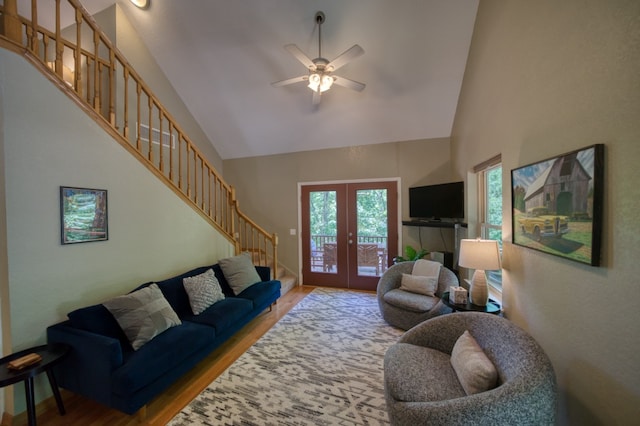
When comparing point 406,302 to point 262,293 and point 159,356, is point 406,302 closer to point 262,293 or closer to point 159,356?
point 262,293

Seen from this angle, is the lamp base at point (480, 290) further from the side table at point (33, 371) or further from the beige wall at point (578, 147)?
the side table at point (33, 371)

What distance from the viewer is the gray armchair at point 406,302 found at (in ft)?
9.93

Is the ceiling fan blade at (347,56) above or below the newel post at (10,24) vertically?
above

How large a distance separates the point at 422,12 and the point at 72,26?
547cm

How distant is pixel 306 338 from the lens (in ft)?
10.1

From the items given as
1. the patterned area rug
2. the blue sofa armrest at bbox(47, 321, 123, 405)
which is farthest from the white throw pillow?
the blue sofa armrest at bbox(47, 321, 123, 405)

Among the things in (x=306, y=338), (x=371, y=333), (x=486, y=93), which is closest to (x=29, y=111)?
(x=306, y=338)

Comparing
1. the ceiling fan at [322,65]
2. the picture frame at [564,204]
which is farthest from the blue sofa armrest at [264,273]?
the picture frame at [564,204]

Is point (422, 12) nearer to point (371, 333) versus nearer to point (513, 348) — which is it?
point (513, 348)

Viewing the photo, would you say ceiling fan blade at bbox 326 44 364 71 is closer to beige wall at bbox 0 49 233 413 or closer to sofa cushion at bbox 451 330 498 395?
beige wall at bbox 0 49 233 413

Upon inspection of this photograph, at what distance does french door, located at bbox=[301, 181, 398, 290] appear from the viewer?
473 cm

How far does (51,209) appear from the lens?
208cm

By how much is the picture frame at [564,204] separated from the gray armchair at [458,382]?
591mm

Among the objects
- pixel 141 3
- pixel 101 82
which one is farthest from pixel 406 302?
pixel 141 3
